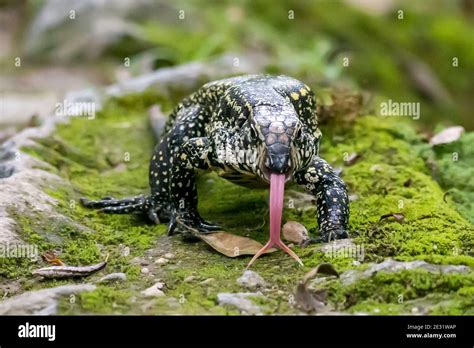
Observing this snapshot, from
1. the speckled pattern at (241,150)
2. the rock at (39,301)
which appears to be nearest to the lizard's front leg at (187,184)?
the speckled pattern at (241,150)

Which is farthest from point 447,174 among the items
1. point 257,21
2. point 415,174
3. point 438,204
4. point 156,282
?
point 257,21

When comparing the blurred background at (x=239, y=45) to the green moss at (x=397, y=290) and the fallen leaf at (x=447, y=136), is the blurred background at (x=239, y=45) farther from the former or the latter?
the green moss at (x=397, y=290)

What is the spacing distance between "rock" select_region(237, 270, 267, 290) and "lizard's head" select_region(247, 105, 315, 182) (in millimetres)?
726

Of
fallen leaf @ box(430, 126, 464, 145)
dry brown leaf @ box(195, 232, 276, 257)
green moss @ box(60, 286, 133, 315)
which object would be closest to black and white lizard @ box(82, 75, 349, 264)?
dry brown leaf @ box(195, 232, 276, 257)

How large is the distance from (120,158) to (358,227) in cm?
347

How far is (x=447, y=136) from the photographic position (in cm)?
822

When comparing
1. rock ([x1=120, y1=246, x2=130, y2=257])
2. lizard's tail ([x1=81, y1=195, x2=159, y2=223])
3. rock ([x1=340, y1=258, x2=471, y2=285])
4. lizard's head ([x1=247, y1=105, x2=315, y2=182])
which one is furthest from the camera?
lizard's tail ([x1=81, y1=195, x2=159, y2=223])

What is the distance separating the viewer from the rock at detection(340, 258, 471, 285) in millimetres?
5184

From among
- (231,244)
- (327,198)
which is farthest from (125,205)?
(327,198)

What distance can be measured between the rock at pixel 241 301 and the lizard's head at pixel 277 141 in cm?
91

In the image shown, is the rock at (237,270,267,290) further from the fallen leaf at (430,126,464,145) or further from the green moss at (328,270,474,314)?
the fallen leaf at (430,126,464,145)

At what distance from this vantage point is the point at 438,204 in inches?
265

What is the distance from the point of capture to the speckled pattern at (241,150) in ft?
18.5

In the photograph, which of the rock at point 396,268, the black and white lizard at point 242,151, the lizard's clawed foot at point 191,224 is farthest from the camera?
the lizard's clawed foot at point 191,224
